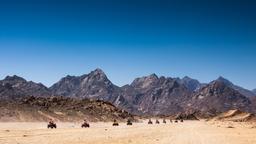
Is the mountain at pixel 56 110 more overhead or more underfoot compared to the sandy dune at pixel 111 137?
more overhead

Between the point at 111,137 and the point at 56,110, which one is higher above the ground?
the point at 56,110

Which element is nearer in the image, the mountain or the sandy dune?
the sandy dune

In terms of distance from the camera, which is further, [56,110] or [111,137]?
[56,110]

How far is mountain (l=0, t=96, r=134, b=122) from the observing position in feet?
368

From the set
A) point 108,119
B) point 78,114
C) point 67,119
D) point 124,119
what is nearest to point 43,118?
point 67,119

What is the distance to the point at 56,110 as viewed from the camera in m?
137

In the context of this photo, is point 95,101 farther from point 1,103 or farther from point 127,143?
point 127,143

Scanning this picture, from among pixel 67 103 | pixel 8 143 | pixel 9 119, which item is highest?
pixel 67 103

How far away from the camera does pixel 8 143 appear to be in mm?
33375

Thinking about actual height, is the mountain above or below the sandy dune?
above

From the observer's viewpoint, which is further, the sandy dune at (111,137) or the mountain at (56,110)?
the mountain at (56,110)

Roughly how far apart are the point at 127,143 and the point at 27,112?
82.6 meters

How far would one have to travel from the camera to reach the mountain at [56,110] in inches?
4418

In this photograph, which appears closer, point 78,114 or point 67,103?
point 78,114
